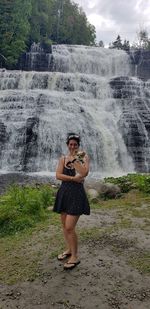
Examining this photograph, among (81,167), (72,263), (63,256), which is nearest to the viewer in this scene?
(81,167)

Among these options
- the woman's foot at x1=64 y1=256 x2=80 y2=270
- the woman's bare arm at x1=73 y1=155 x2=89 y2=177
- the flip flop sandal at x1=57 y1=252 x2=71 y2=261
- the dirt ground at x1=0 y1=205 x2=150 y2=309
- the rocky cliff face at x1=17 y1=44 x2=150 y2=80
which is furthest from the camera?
the rocky cliff face at x1=17 y1=44 x2=150 y2=80

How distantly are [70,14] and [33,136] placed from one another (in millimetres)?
42518

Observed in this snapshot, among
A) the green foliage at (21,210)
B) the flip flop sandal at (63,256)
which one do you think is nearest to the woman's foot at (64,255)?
the flip flop sandal at (63,256)

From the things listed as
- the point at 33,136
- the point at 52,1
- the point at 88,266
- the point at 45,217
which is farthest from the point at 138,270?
the point at 52,1

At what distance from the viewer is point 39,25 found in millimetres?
52375

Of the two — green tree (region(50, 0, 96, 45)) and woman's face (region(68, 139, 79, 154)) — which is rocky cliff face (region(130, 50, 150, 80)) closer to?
green tree (region(50, 0, 96, 45))

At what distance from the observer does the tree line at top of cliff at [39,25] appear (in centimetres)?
4147

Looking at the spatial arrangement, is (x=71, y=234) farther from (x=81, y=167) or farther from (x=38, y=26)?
(x=38, y=26)

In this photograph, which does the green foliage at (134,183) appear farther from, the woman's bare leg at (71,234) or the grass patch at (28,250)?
the woman's bare leg at (71,234)

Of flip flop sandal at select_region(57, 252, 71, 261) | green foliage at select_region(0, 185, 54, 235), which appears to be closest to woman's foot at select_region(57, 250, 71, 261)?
flip flop sandal at select_region(57, 252, 71, 261)

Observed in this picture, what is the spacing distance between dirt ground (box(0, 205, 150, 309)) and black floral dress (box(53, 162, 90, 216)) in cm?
97

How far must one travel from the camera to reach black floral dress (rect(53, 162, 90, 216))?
6.26 m

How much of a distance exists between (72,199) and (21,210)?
3381 mm

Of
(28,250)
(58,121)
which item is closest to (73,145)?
(28,250)
